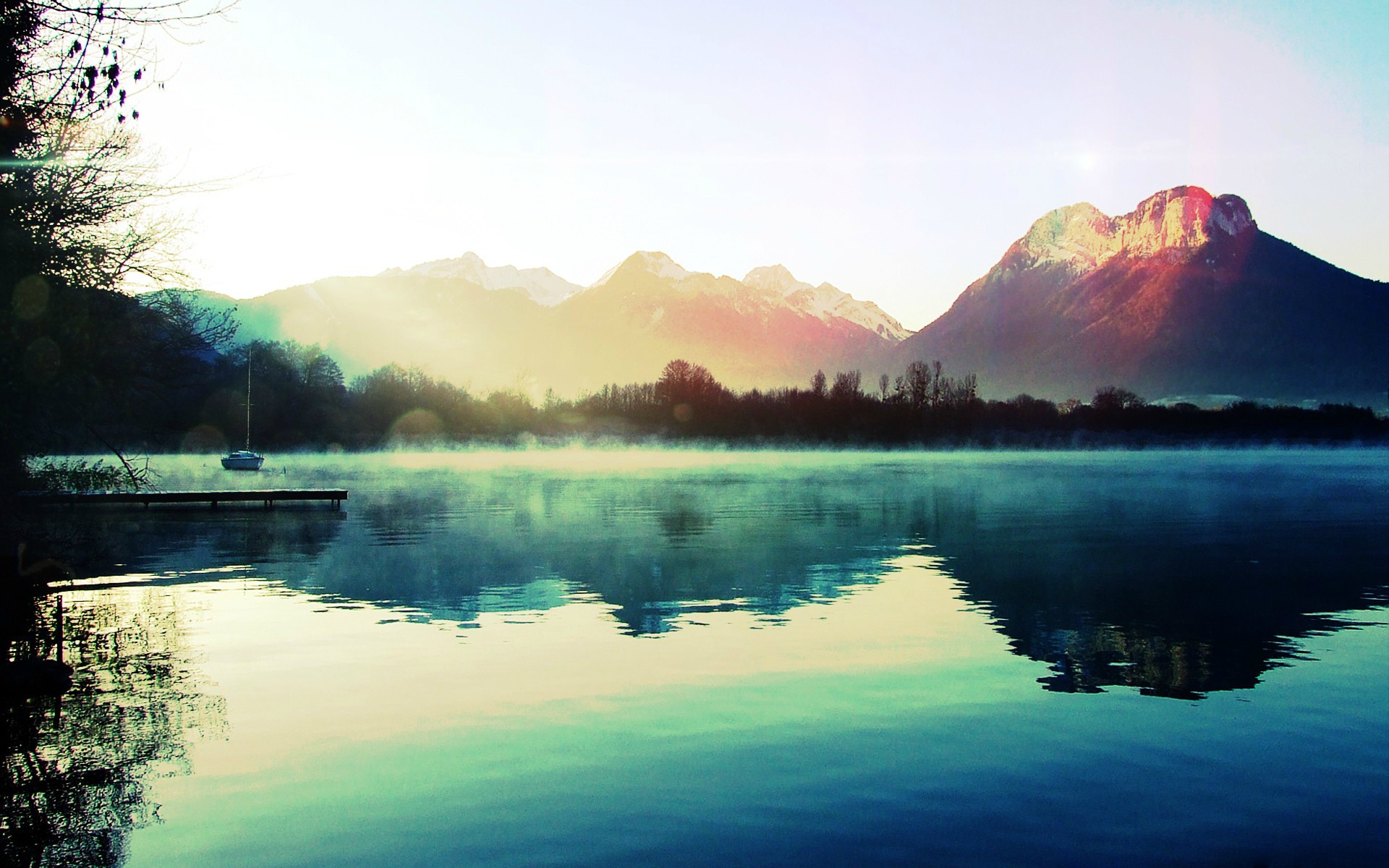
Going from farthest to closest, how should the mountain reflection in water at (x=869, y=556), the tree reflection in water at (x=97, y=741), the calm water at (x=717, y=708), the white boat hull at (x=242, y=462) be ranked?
the white boat hull at (x=242, y=462)
the mountain reflection in water at (x=869, y=556)
the calm water at (x=717, y=708)
the tree reflection in water at (x=97, y=741)

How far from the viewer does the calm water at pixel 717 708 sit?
11.2 meters

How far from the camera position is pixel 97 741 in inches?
553

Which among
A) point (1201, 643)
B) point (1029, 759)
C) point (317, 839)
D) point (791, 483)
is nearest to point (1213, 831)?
point (1029, 759)

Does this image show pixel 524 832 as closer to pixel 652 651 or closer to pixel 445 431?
pixel 652 651

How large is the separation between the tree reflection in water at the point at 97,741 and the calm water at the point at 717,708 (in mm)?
62

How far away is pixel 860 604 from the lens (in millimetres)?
26547

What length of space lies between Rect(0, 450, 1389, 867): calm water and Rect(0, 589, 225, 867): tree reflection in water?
0.20 feet

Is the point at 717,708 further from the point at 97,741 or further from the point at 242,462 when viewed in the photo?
the point at 242,462

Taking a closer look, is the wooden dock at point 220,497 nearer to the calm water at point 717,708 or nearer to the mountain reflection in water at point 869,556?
the mountain reflection in water at point 869,556

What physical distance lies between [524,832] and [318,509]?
50754mm

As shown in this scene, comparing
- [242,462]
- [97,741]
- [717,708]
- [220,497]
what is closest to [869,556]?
[717,708]

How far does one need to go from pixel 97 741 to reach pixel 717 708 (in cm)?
857

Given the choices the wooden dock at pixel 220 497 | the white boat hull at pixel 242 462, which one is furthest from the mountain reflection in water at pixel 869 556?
the white boat hull at pixel 242 462

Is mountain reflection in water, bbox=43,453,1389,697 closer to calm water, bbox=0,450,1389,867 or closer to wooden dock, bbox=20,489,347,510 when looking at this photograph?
calm water, bbox=0,450,1389,867
